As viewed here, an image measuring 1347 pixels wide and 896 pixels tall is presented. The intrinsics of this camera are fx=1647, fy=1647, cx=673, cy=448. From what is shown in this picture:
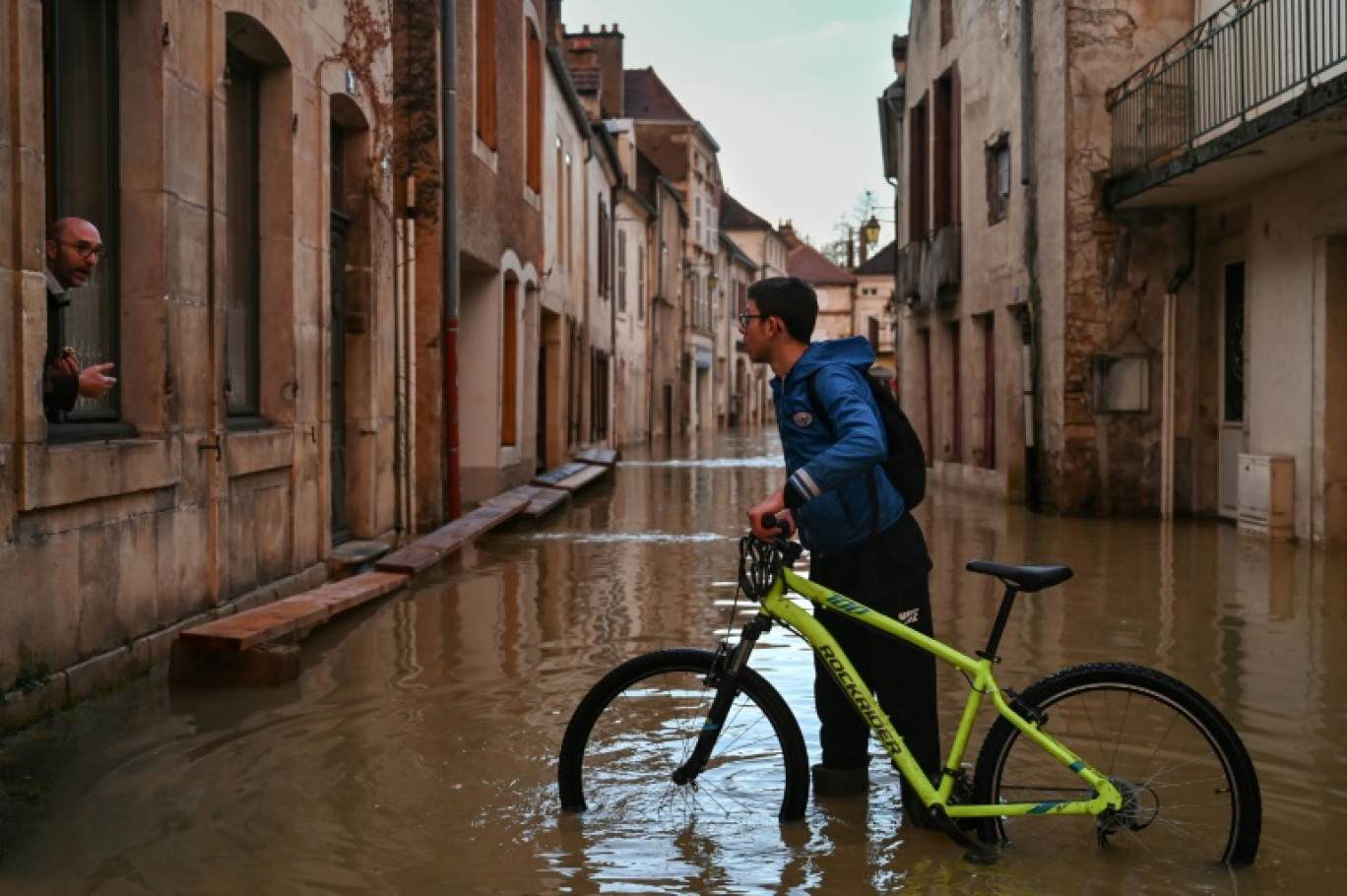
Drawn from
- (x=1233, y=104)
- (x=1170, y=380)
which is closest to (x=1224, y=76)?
(x=1233, y=104)

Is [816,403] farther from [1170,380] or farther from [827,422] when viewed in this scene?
[1170,380]

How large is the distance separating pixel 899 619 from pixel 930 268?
20.4 meters

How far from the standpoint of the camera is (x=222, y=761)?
566 centimetres

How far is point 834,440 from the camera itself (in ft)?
15.7

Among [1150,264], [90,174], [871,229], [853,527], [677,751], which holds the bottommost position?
[677,751]

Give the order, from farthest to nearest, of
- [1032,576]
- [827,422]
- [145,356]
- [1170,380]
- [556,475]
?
[556,475] < [1170,380] < [145,356] < [827,422] < [1032,576]

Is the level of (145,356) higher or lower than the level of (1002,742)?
higher

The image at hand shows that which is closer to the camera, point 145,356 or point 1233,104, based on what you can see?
point 145,356

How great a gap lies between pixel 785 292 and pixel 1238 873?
2.05 metres

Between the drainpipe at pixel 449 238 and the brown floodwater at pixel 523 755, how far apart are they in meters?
3.56

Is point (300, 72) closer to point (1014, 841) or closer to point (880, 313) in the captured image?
point (1014, 841)

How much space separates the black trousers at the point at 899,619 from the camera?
15.4ft

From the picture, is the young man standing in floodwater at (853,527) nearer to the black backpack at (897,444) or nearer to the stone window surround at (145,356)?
the black backpack at (897,444)

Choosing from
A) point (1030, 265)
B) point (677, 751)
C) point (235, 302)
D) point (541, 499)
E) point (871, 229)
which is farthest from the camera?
point (871, 229)
